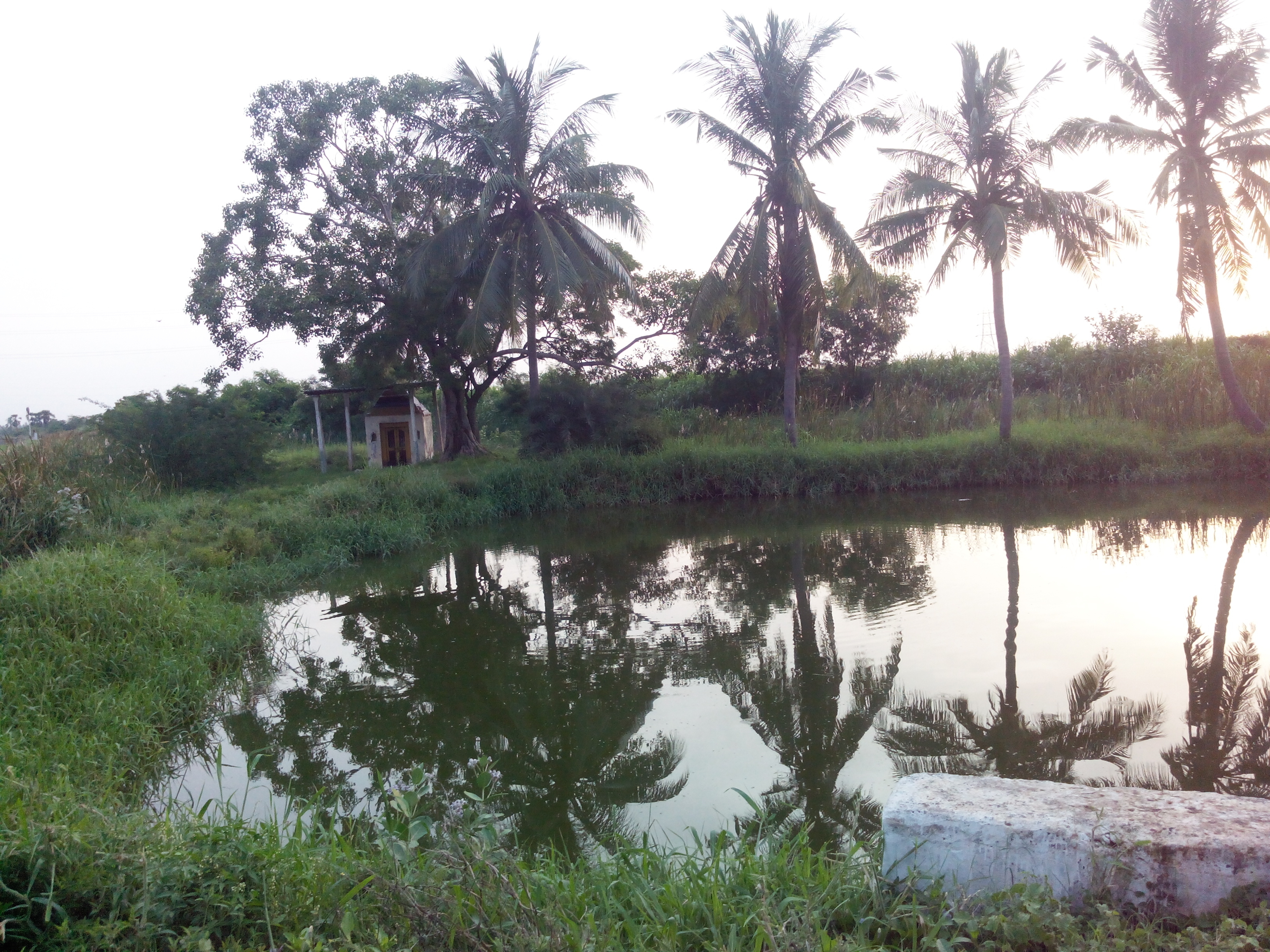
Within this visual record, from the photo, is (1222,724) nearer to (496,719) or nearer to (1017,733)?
(1017,733)

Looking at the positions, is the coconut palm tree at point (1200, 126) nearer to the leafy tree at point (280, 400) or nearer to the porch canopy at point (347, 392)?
the porch canopy at point (347, 392)

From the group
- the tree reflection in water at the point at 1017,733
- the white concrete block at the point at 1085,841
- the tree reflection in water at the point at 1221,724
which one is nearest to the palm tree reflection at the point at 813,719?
the tree reflection in water at the point at 1017,733

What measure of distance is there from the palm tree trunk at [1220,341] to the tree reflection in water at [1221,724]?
1121cm

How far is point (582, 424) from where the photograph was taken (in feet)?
57.2

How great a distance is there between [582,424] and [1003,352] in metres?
8.61

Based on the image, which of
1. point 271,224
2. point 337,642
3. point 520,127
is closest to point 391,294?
point 271,224

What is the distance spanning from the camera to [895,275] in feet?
78.8

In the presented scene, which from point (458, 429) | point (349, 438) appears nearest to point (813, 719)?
point (458, 429)

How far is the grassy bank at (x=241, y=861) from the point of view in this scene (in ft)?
7.09

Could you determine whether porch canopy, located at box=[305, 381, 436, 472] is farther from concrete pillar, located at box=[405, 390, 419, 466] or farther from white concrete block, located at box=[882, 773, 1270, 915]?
white concrete block, located at box=[882, 773, 1270, 915]

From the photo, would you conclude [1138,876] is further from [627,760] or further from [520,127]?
[520,127]

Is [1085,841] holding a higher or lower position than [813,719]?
higher

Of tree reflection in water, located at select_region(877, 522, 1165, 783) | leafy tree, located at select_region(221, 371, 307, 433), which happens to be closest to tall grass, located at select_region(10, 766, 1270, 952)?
tree reflection in water, located at select_region(877, 522, 1165, 783)

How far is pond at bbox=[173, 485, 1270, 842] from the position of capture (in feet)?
13.4
